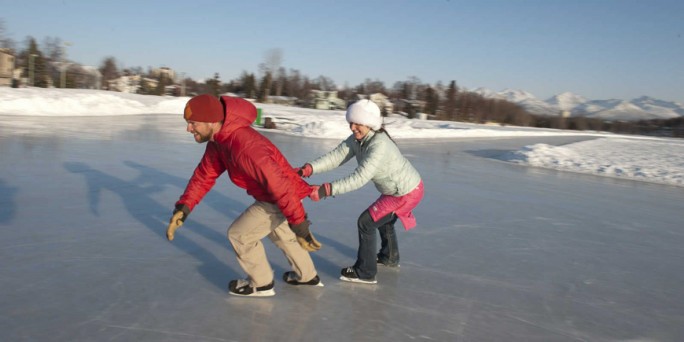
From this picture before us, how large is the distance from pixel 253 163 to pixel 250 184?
9.7 inches

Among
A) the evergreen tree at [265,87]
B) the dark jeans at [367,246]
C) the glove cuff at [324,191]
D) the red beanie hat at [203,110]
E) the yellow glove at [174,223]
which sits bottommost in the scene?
the dark jeans at [367,246]

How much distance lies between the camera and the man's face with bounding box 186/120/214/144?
2.83 meters

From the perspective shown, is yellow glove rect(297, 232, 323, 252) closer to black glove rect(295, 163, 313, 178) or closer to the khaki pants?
the khaki pants

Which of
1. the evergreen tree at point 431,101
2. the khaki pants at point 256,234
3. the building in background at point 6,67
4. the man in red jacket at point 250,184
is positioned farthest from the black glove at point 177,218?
the evergreen tree at point 431,101

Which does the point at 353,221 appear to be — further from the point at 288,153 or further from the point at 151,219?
the point at 288,153

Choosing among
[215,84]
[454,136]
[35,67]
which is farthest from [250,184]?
[215,84]

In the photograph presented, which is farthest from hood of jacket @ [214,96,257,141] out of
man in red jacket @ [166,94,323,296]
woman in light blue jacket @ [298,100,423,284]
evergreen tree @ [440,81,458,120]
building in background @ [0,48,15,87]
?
evergreen tree @ [440,81,458,120]

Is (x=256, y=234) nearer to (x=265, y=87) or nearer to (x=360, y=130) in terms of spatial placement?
(x=360, y=130)

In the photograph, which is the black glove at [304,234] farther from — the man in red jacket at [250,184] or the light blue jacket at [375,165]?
the light blue jacket at [375,165]

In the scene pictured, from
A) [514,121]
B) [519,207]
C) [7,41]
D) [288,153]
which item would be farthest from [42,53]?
[514,121]

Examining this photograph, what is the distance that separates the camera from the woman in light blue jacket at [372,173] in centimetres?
329

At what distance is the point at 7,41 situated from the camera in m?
29.5

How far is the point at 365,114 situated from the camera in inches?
129

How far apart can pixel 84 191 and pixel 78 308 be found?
11.4 feet
